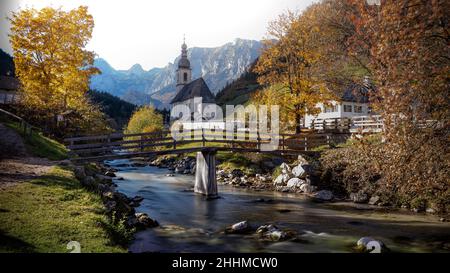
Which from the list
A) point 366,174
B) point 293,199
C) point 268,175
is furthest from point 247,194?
point 366,174

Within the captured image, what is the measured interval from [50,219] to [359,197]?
1741 cm

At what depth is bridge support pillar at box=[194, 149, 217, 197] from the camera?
2315 cm

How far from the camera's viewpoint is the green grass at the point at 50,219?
8023mm

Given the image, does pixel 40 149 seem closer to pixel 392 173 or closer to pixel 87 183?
pixel 87 183

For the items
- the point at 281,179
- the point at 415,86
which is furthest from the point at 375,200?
the point at 415,86

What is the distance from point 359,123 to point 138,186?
21903 millimetres

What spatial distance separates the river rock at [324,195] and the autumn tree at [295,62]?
32.6 ft

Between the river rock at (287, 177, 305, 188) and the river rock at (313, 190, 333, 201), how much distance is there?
2.13 m

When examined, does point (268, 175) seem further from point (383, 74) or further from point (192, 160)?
point (383, 74)

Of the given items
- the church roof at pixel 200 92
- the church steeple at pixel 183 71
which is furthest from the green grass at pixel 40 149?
the church steeple at pixel 183 71

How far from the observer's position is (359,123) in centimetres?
3303

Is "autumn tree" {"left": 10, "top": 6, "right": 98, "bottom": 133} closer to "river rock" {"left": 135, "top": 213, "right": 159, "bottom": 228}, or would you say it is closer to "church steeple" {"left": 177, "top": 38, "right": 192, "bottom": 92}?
"river rock" {"left": 135, "top": 213, "right": 159, "bottom": 228}

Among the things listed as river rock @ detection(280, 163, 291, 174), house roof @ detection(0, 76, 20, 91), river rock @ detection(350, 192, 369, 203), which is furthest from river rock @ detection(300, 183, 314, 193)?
house roof @ detection(0, 76, 20, 91)

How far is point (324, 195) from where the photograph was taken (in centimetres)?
2188
